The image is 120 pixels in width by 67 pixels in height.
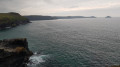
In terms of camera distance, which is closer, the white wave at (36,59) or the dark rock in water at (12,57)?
the dark rock in water at (12,57)

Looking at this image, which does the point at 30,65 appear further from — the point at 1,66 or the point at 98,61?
the point at 98,61

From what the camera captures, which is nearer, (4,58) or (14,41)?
(4,58)

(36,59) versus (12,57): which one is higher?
(12,57)

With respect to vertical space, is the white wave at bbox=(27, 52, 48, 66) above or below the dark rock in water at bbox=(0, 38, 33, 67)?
below

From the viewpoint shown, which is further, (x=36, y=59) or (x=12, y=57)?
(x=36, y=59)

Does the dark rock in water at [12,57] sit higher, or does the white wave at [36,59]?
the dark rock in water at [12,57]

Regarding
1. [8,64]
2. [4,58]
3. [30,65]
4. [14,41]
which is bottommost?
[30,65]

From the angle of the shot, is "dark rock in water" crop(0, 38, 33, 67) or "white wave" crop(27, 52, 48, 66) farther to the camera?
"white wave" crop(27, 52, 48, 66)

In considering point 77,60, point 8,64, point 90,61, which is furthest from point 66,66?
point 8,64

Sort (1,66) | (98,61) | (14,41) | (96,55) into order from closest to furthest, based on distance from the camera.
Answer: (1,66), (98,61), (14,41), (96,55)

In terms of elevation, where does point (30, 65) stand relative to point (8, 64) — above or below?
below

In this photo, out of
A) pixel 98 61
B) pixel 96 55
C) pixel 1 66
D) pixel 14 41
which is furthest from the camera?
pixel 96 55
